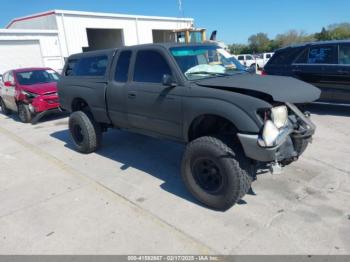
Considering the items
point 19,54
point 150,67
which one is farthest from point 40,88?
point 19,54

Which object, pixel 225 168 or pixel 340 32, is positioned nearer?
pixel 225 168

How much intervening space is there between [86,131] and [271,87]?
348 cm

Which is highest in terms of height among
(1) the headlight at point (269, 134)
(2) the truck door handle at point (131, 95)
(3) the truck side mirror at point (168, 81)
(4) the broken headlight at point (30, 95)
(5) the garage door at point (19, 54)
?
(5) the garage door at point (19, 54)

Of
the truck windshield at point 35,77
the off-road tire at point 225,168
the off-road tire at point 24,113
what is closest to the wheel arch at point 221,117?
the off-road tire at point 225,168

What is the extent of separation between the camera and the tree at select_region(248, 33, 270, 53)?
5292cm

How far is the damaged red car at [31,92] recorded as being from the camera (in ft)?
27.4

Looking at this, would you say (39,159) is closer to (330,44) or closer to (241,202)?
(241,202)

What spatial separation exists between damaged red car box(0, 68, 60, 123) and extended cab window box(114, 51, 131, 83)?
457cm

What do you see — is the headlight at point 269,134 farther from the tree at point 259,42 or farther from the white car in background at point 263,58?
Result: the tree at point 259,42

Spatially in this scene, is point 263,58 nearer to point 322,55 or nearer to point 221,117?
point 322,55

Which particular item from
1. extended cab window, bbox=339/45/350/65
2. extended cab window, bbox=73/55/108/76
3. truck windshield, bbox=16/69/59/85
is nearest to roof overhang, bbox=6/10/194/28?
truck windshield, bbox=16/69/59/85

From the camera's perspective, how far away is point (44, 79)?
31.0ft

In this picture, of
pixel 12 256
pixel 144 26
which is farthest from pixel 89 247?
pixel 144 26

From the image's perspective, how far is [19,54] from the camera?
18391 millimetres
